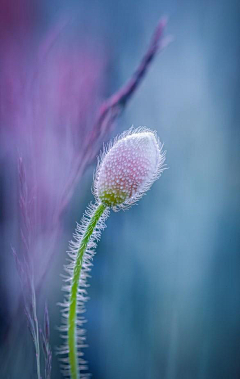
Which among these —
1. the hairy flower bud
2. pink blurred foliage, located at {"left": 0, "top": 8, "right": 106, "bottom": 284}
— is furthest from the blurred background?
the hairy flower bud

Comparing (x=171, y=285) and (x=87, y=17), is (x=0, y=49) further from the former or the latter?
(x=171, y=285)

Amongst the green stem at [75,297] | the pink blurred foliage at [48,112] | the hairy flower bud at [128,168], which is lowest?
the green stem at [75,297]

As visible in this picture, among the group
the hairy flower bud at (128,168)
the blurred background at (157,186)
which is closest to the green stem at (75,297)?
the hairy flower bud at (128,168)

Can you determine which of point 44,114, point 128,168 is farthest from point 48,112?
point 128,168

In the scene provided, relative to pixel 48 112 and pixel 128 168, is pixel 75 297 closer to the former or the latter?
pixel 128 168

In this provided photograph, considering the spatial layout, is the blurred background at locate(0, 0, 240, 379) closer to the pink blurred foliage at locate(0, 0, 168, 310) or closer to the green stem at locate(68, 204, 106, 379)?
the pink blurred foliage at locate(0, 0, 168, 310)

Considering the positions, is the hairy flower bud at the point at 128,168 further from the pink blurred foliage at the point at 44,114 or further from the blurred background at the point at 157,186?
the blurred background at the point at 157,186
